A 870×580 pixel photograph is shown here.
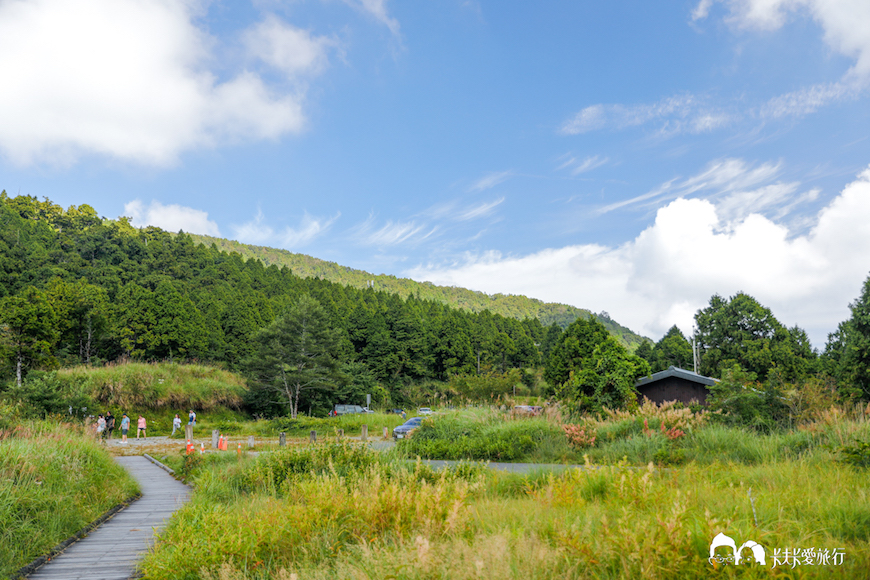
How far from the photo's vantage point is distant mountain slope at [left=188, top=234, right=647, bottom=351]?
13300 centimetres

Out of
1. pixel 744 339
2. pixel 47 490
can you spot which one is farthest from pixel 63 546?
pixel 744 339

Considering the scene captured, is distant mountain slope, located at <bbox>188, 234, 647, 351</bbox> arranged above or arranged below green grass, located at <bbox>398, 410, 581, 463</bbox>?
above

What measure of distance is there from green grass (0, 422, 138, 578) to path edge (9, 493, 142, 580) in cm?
8

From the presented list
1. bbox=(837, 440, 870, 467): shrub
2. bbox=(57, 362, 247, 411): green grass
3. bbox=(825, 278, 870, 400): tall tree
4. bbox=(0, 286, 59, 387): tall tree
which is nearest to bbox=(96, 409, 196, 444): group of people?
bbox=(57, 362, 247, 411): green grass

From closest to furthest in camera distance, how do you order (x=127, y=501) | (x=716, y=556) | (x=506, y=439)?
(x=716, y=556) → (x=127, y=501) → (x=506, y=439)

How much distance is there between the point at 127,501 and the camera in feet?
32.2

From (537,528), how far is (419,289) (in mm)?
135671

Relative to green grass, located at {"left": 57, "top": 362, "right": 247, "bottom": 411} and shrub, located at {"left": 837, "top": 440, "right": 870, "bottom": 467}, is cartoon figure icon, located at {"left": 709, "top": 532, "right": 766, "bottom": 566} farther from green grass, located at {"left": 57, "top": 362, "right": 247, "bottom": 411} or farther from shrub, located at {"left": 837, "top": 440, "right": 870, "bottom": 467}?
green grass, located at {"left": 57, "top": 362, "right": 247, "bottom": 411}

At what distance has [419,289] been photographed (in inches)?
5507

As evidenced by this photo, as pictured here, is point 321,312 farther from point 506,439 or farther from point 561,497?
point 561,497

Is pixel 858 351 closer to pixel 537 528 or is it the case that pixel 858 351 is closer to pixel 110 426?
pixel 537 528

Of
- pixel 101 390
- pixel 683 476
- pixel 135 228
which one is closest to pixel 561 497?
pixel 683 476

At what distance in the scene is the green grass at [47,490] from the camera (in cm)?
628

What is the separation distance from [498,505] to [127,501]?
8.44 m
